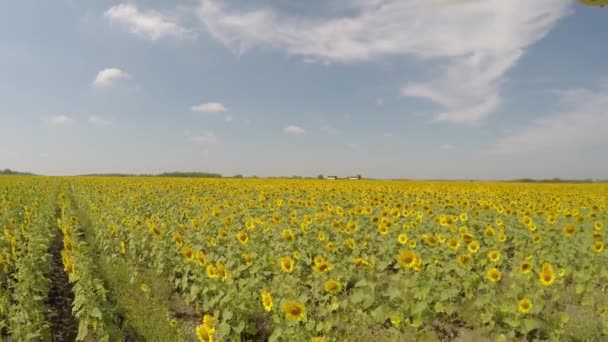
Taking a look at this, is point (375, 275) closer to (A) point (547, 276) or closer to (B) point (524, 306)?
(B) point (524, 306)

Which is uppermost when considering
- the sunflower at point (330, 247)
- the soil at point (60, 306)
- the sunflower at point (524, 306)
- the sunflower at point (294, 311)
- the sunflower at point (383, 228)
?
the sunflower at point (383, 228)

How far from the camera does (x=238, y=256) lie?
752cm

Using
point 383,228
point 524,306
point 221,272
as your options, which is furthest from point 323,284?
point 524,306

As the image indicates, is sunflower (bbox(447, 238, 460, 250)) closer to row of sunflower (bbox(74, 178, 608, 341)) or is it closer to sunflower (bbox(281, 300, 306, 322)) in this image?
row of sunflower (bbox(74, 178, 608, 341))

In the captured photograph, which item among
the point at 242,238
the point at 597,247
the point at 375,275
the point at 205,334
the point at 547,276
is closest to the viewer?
the point at 205,334

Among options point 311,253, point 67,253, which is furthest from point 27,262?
point 311,253

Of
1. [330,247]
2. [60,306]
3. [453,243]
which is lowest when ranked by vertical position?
[60,306]

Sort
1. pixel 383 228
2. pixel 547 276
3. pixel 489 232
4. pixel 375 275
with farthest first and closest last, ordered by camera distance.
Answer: pixel 489 232, pixel 383 228, pixel 375 275, pixel 547 276

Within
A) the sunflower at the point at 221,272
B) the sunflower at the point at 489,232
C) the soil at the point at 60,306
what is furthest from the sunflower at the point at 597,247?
the soil at the point at 60,306

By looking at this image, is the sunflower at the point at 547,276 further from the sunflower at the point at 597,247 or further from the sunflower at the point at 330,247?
the sunflower at the point at 330,247

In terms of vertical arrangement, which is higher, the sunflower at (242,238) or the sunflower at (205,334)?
the sunflower at (242,238)

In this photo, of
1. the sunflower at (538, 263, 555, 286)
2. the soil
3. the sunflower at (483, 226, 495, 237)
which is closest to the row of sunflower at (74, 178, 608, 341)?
the sunflower at (538, 263, 555, 286)

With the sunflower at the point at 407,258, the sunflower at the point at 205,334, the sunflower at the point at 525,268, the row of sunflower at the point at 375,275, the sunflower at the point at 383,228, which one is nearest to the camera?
the sunflower at the point at 205,334

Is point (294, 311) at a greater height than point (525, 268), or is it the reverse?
point (525, 268)
